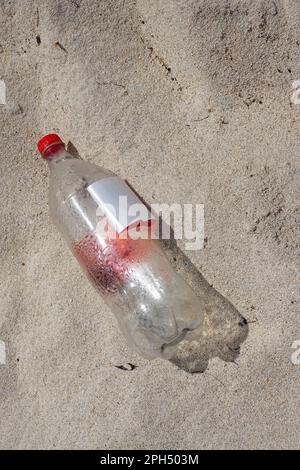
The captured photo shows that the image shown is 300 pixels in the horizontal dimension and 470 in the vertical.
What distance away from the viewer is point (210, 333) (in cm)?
166

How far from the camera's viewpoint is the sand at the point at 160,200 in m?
1.62

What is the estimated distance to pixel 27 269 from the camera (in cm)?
172

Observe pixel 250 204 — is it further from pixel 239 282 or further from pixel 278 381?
pixel 278 381

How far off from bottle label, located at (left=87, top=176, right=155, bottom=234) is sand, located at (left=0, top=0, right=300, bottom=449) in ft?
0.42

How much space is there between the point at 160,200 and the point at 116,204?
0.72 ft

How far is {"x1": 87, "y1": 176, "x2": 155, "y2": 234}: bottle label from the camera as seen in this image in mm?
1521
